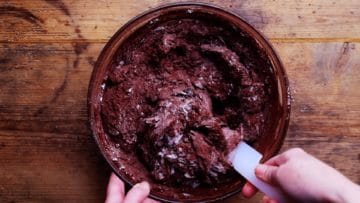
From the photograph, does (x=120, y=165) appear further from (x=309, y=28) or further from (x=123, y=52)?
(x=309, y=28)

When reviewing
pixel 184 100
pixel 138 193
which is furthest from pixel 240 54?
pixel 138 193

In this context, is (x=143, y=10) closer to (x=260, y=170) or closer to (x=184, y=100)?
(x=184, y=100)

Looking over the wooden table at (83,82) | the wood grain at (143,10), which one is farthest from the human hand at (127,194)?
the wood grain at (143,10)

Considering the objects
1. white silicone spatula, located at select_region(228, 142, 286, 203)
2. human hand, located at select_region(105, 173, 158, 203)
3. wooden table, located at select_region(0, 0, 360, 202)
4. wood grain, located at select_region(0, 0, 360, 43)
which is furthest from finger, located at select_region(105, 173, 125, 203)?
wood grain, located at select_region(0, 0, 360, 43)

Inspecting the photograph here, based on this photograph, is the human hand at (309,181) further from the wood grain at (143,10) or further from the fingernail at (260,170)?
the wood grain at (143,10)

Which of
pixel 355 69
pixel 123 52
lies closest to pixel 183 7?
pixel 123 52

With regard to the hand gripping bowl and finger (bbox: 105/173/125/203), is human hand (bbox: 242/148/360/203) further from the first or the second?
finger (bbox: 105/173/125/203)
